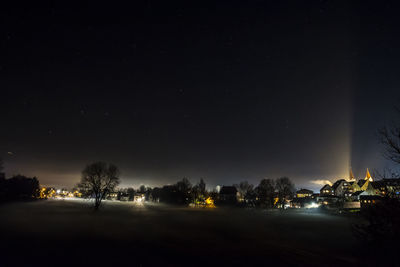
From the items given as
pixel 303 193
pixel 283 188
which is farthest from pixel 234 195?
pixel 303 193

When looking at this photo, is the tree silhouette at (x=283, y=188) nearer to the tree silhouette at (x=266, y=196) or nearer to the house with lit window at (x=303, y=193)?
the tree silhouette at (x=266, y=196)

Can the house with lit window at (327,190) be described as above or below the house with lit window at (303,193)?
above

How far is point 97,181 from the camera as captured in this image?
58906 mm

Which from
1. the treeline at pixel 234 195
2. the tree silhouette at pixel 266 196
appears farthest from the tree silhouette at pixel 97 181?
the tree silhouette at pixel 266 196

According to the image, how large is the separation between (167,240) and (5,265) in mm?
11255

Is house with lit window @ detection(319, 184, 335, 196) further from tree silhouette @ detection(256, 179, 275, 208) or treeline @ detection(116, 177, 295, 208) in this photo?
tree silhouette @ detection(256, 179, 275, 208)

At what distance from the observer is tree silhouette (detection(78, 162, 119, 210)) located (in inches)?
2302

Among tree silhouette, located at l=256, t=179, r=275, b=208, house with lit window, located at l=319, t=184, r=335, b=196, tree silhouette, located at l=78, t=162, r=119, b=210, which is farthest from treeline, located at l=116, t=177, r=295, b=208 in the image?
tree silhouette, located at l=78, t=162, r=119, b=210

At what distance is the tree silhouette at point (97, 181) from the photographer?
58469 mm

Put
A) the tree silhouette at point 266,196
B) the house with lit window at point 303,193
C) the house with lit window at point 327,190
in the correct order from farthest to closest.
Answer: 1. the house with lit window at point 303,193
2. the house with lit window at point 327,190
3. the tree silhouette at point 266,196

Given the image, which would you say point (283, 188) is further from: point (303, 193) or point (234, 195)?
point (303, 193)

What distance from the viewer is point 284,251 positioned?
15992 millimetres

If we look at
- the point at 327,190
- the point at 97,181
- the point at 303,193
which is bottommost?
the point at 303,193

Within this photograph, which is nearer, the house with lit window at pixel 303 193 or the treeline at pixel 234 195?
the treeline at pixel 234 195
